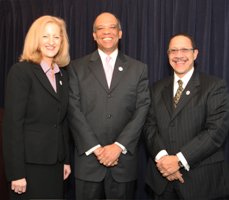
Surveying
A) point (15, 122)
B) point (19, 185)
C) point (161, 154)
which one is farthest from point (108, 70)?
point (19, 185)

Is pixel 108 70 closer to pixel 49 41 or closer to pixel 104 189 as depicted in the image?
pixel 49 41

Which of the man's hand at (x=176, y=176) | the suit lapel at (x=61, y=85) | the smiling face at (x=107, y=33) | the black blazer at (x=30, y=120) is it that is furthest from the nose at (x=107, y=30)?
the man's hand at (x=176, y=176)

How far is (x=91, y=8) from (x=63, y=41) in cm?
128

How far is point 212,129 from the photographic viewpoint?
2.43 meters

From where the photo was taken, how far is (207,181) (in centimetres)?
246

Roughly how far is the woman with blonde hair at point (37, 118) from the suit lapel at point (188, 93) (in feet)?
2.65

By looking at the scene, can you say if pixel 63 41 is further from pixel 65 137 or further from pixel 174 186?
pixel 174 186

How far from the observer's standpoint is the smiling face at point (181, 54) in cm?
258

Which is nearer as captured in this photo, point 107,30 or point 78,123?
point 78,123

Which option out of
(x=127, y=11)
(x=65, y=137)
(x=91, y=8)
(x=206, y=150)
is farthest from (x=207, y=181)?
(x=91, y=8)

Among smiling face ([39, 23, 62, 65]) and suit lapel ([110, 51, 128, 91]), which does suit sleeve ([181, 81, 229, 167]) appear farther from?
smiling face ([39, 23, 62, 65])

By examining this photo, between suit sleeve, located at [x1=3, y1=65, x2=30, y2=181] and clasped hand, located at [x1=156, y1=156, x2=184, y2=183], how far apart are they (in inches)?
38.1

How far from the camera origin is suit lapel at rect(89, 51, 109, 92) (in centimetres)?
258

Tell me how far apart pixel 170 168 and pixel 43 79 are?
3.51ft
